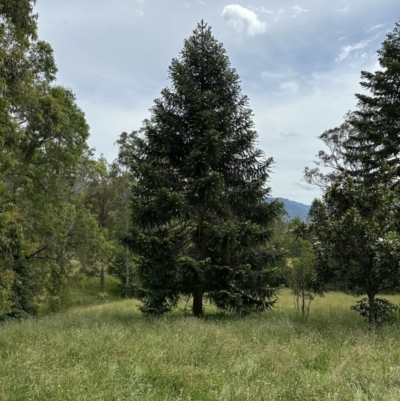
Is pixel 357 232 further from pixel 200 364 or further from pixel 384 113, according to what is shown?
pixel 384 113

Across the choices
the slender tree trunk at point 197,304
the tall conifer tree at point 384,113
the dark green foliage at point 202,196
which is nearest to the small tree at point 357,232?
the dark green foliage at point 202,196

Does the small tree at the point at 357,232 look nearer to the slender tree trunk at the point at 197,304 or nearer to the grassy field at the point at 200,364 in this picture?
the grassy field at the point at 200,364

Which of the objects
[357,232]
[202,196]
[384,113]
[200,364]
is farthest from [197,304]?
[384,113]

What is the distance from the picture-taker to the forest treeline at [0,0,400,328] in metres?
8.24

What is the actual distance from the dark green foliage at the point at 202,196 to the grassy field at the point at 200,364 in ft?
7.09

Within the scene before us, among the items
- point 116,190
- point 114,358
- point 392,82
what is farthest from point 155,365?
point 116,190

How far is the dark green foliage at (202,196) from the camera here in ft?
31.0

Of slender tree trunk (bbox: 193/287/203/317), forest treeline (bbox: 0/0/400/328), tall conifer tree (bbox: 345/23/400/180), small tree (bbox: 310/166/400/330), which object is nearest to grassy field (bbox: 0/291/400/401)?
Result: small tree (bbox: 310/166/400/330)

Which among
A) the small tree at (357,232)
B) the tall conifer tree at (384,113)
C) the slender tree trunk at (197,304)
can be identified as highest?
the tall conifer tree at (384,113)

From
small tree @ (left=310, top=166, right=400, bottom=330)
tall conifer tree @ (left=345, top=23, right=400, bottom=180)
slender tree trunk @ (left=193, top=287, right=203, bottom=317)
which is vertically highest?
tall conifer tree @ (left=345, top=23, right=400, bottom=180)

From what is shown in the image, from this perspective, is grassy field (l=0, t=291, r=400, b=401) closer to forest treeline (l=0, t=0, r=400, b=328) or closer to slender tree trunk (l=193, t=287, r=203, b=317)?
forest treeline (l=0, t=0, r=400, b=328)

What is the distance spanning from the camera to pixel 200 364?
5367 mm

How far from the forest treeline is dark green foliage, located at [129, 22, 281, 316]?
0.12 ft

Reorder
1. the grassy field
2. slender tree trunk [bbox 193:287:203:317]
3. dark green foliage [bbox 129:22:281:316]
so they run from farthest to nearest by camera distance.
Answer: slender tree trunk [bbox 193:287:203:317]
dark green foliage [bbox 129:22:281:316]
the grassy field
